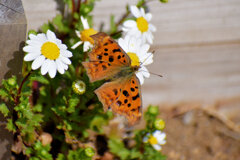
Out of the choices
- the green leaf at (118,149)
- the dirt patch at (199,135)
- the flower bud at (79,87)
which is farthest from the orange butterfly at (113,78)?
the dirt patch at (199,135)

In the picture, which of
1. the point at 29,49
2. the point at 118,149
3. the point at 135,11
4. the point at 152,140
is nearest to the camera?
the point at 29,49

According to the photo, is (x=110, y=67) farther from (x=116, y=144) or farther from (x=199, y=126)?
(x=199, y=126)

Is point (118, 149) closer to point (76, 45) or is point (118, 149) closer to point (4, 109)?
point (76, 45)

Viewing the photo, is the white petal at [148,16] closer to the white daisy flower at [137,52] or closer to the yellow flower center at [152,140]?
the white daisy flower at [137,52]

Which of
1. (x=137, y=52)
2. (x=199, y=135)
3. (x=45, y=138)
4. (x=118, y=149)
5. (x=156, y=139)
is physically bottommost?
(x=199, y=135)

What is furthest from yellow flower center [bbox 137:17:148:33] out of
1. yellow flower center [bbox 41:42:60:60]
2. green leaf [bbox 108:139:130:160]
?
green leaf [bbox 108:139:130:160]

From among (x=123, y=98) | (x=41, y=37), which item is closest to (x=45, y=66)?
(x=41, y=37)

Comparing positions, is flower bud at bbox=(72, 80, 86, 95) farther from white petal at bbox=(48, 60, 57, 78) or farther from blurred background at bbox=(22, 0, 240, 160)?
blurred background at bbox=(22, 0, 240, 160)
